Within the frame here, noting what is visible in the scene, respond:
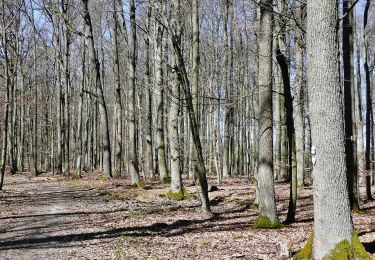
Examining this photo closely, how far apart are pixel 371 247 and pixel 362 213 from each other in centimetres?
557

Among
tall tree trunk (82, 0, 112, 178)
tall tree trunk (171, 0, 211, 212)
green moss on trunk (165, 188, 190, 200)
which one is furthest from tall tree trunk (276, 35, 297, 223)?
tall tree trunk (82, 0, 112, 178)

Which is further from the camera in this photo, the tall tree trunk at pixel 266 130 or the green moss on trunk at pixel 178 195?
the green moss on trunk at pixel 178 195

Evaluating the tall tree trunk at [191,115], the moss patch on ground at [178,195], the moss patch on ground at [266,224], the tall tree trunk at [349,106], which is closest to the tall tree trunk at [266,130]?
the moss patch on ground at [266,224]

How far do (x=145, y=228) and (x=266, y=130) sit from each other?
3996 millimetres

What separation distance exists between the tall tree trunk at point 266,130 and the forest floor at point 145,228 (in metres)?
0.63

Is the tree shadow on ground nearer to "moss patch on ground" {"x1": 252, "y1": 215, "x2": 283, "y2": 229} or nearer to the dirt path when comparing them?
the dirt path

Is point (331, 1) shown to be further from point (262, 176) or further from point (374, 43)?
point (374, 43)

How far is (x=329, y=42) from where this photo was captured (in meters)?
6.23

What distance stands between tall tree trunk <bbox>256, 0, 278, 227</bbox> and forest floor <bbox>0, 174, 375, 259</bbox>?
630mm

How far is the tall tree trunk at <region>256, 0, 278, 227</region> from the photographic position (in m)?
10.2

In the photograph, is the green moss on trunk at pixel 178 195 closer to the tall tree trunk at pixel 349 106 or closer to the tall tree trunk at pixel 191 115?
the tall tree trunk at pixel 191 115

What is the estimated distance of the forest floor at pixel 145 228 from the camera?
8.27 m

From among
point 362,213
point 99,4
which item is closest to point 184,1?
point 99,4

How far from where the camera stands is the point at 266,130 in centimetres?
1029
